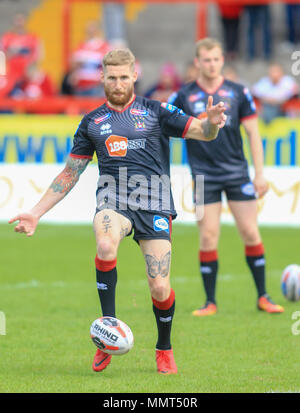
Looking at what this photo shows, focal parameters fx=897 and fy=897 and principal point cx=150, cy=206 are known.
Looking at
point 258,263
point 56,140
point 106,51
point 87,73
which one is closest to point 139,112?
point 258,263

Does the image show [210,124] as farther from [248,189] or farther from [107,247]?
[248,189]

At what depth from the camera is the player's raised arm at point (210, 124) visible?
18.9 feet

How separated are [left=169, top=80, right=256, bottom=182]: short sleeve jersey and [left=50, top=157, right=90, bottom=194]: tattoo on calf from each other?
2.16 meters

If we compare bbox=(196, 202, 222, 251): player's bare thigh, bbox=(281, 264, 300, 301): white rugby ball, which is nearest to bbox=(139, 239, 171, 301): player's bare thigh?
bbox=(196, 202, 222, 251): player's bare thigh

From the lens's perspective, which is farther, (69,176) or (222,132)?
(222,132)

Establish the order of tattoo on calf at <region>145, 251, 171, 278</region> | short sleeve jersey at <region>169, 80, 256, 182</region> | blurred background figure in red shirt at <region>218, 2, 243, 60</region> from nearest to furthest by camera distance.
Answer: tattoo on calf at <region>145, 251, 171, 278</region> → short sleeve jersey at <region>169, 80, 256, 182</region> → blurred background figure in red shirt at <region>218, 2, 243, 60</region>

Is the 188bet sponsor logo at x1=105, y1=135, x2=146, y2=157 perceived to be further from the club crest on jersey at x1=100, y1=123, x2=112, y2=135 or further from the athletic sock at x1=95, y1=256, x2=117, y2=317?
the athletic sock at x1=95, y1=256, x2=117, y2=317

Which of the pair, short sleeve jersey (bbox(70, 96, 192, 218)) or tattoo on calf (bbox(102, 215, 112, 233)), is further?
short sleeve jersey (bbox(70, 96, 192, 218))

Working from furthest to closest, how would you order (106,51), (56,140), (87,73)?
(87,73)
(106,51)
(56,140)

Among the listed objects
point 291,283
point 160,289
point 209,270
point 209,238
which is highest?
point 160,289

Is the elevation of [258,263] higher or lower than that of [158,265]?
lower

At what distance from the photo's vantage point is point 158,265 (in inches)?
237

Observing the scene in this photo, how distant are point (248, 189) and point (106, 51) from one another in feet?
32.5

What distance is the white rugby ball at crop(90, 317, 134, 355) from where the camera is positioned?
5660 mm
